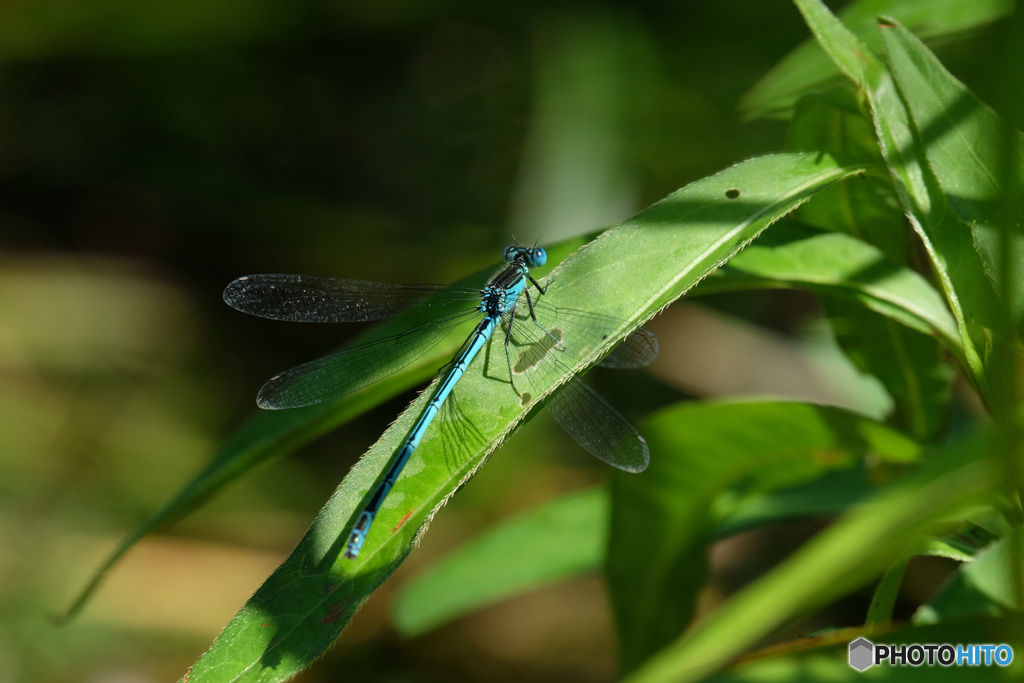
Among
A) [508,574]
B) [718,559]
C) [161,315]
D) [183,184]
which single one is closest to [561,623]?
[718,559]

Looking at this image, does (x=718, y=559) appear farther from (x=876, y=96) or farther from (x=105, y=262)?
(x=105, y=262)

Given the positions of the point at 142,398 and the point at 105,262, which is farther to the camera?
the point at 105,262

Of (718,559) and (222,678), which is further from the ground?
(718,559)

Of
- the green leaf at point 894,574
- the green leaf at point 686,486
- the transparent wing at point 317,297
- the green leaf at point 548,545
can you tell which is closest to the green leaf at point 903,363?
the green leaf at point 686,486

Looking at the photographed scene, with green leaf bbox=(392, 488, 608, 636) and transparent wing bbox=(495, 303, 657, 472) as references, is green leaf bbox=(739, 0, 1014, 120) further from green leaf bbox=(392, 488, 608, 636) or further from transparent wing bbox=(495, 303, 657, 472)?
green leaf bbox=(392, 488, 608, 636)

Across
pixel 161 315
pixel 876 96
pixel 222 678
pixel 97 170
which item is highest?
pixel 97 170

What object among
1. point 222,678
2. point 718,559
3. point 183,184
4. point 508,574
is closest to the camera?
point 222,678

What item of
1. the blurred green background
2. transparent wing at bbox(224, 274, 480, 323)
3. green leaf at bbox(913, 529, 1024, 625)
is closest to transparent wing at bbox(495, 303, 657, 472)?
green leaf at bbox(913, 529, 1024, 625)
